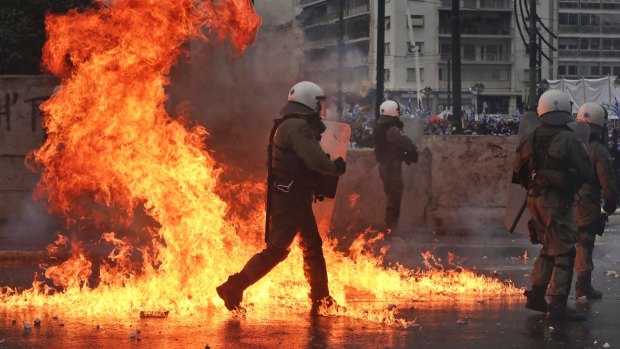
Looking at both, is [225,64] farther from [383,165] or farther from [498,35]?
[498,35]

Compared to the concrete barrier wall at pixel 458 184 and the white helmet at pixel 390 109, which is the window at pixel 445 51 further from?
the white helmet at pixel 390 109

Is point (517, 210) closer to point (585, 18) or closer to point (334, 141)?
point (334, 141)

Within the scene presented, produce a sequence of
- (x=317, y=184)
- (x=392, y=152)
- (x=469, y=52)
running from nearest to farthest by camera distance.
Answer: (x=317, y=184) < (x=392, y=152) < (x=469, y=52)

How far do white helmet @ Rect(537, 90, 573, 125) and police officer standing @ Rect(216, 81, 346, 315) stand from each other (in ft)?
5.18

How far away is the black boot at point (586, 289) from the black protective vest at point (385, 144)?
4.91m

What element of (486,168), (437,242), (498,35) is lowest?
(437,242)

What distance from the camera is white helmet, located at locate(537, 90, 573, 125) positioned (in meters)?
7.12

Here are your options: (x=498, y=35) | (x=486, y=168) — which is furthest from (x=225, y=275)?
(x=498, y=35)

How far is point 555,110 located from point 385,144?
18.8ft

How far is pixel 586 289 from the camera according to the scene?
806cm

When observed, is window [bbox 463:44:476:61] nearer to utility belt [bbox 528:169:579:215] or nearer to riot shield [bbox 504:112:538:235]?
riot shield [bbox 504:112:538:235]

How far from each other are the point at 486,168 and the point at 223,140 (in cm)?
575

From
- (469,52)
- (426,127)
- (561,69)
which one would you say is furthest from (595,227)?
(561,69)

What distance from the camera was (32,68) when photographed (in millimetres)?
16516
